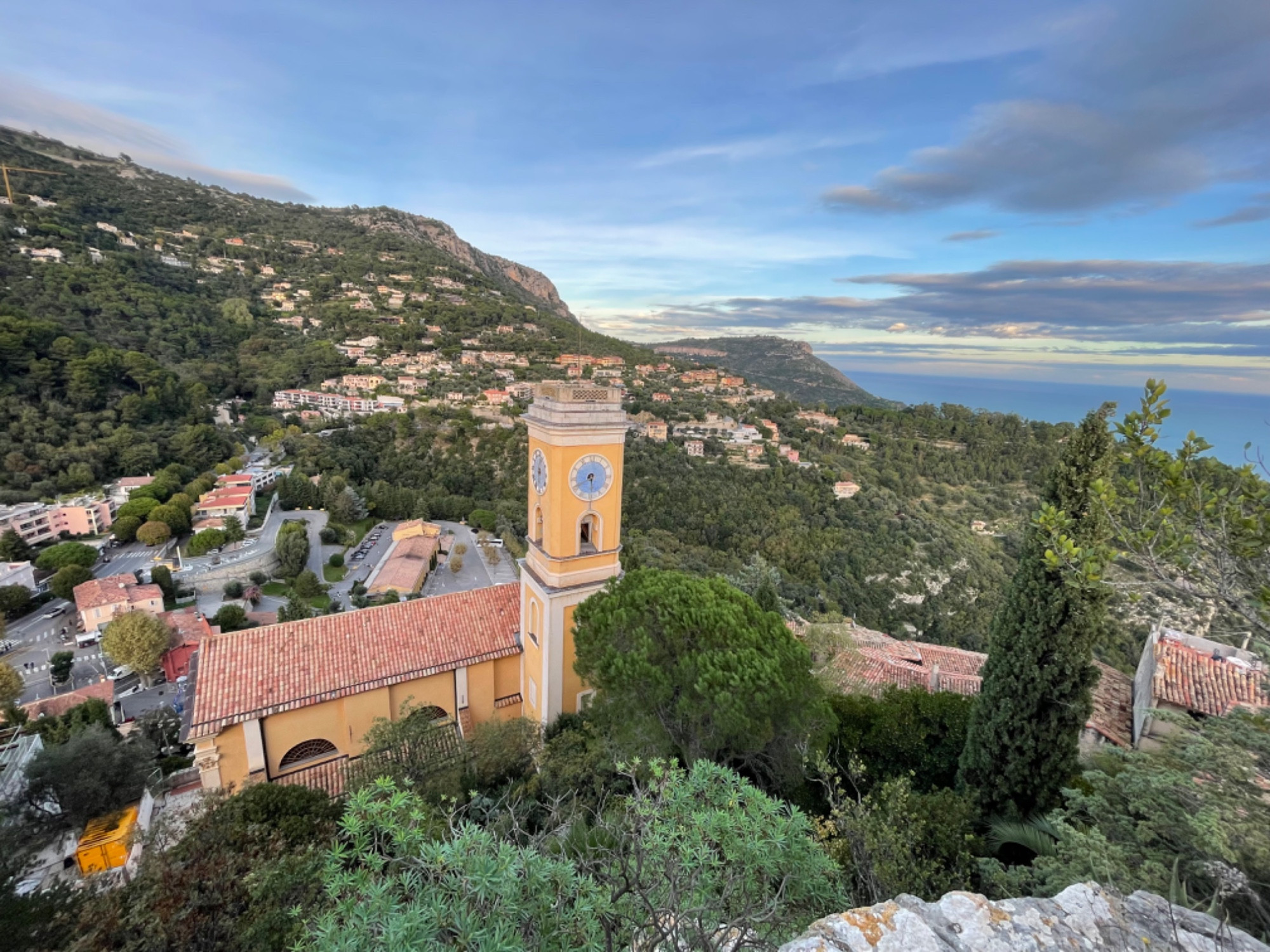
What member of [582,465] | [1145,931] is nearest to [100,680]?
[582,465]

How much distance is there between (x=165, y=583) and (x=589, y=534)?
36.3 meters

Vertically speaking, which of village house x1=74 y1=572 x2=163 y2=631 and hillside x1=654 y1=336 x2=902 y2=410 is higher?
hillside x1=654 y1=336 x2=902 y2=410

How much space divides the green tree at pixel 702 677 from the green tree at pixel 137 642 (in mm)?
26592

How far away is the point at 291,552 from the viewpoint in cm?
3662

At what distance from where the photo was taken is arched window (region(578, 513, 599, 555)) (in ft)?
37.3

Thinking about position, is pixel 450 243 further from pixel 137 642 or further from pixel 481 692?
pixel 481 692

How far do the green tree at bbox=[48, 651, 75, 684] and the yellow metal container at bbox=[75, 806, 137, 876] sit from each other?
1929 centimetres

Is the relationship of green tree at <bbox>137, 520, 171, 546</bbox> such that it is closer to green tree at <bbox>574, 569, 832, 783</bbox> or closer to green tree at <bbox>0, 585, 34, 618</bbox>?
green tree at <bbox>0, 585, 34, 618</bbox>

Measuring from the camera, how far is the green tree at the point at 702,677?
8414 millimetres

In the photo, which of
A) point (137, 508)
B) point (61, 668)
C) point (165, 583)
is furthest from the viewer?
point (137, 508)

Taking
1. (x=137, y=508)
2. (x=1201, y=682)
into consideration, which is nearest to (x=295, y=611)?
(x=137, y=508)

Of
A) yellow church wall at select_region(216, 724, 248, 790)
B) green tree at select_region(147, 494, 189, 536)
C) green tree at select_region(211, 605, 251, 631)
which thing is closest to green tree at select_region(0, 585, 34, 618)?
green tree at select_region(147, 494, 189, 536)

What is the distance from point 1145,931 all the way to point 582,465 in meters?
9.46

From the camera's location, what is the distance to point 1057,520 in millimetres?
4352
